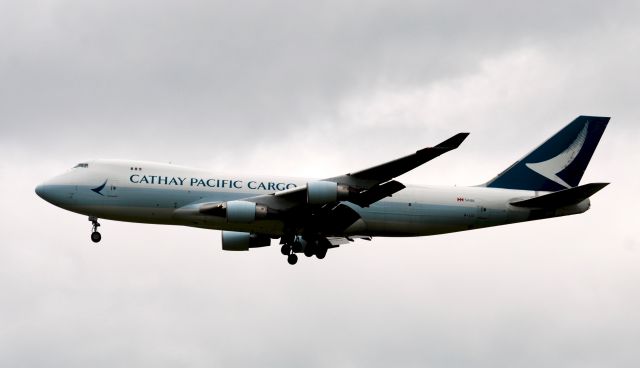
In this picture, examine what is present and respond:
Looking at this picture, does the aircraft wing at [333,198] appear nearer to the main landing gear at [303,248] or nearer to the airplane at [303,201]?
the airplane at [303,201]

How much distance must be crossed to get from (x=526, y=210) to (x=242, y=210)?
15316mm

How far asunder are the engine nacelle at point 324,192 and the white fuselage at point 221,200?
3222 millimetres

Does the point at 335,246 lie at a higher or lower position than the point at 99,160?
lower

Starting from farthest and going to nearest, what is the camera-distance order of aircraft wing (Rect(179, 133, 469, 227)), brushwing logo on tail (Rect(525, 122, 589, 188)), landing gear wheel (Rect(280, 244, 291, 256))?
1. brushwing logo on tail (Rect(525, 122, 589, 188))
2. landing gear wheel (Rect(280, 244, 291, 256))
3. aircraft wing (Rect(179, 133, 469, 227))

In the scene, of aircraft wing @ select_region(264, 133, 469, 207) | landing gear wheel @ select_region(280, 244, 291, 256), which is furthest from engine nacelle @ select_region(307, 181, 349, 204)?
landing gear wheel @ select_region(280, 244, 291, 256)

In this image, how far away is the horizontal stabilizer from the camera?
59.0m

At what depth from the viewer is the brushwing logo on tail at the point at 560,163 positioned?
213ft

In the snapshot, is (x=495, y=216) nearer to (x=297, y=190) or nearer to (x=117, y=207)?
(x=297, y=190)

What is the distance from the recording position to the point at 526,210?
62.3 metres

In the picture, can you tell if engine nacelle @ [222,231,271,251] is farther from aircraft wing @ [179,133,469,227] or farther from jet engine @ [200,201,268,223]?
jet engine @ [200,201,268,223]

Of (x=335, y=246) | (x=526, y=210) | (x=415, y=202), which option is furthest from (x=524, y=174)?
(x=335, y=246)

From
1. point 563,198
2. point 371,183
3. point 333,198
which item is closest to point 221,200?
point 333,198

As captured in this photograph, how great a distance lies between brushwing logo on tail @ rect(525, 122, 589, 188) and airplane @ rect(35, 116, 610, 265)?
2.41 ft

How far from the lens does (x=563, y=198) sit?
199 feet
